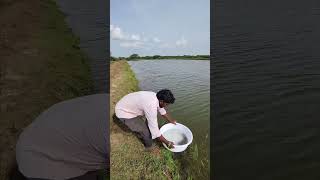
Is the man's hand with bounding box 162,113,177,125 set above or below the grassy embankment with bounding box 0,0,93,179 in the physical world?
below

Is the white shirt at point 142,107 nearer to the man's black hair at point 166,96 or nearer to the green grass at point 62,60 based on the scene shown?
the man's black hair at point 166,96

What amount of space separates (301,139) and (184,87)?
341 cm

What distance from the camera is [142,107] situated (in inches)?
122

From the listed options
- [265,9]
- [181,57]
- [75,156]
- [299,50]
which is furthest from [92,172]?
[265,9]

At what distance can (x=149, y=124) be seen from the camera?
313 cm

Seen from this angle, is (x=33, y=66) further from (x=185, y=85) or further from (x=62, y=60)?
(x=185, y=85)

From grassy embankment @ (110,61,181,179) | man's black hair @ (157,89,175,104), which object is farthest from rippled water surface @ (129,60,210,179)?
grassy embankment @ (110,61,181,179)

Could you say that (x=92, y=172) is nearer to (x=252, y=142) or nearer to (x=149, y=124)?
(x=149, y=124)

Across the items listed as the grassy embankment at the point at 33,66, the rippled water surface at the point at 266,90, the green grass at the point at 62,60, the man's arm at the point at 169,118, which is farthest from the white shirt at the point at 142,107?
the rippled water surface at the point at 266,90

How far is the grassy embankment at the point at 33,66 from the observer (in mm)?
4359

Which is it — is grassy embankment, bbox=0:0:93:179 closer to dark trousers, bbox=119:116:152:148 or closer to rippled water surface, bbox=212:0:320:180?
dark trousers, bbox=119:116:152:148

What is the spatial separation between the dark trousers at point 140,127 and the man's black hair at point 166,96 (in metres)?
0.63

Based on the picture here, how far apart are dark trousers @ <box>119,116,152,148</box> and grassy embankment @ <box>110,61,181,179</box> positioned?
5cm

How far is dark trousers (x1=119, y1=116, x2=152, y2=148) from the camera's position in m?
3.33
